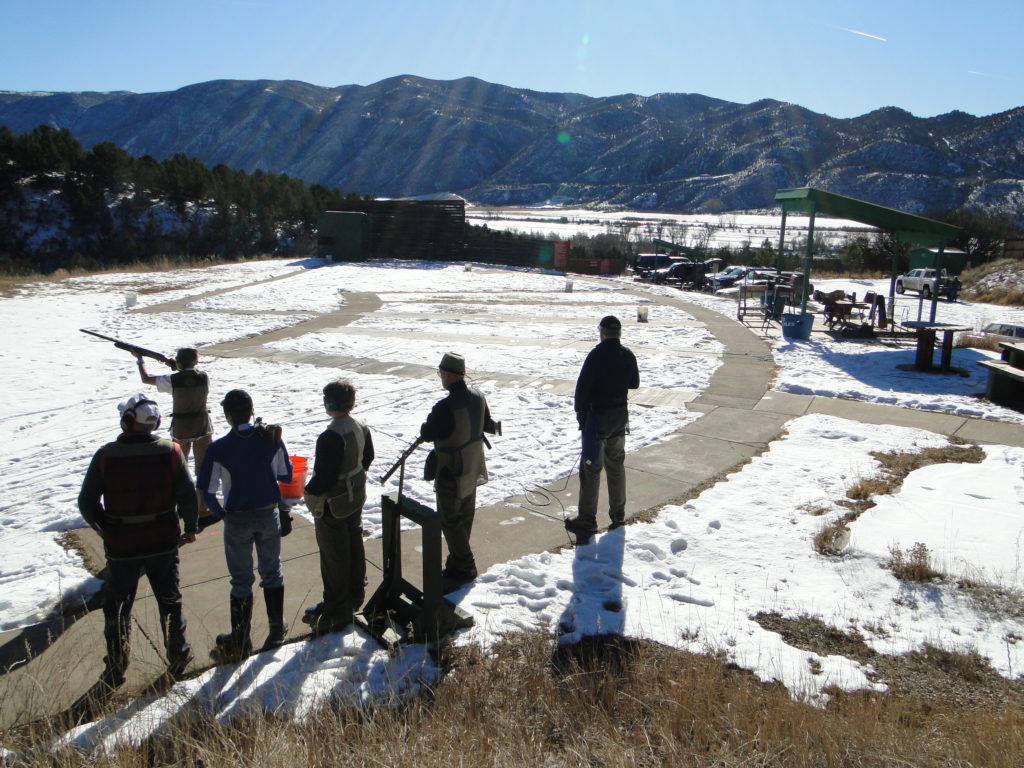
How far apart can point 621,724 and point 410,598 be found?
169 cm

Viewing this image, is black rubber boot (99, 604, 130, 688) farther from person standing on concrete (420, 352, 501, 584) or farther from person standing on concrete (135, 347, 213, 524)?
person standing on concrete (135, 347, 213, 524)

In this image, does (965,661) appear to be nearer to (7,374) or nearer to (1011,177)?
(7,374)

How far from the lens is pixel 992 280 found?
90.5 ft

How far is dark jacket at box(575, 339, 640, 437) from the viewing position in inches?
233

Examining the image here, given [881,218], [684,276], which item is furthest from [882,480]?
[684,276]

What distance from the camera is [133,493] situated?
3973mm

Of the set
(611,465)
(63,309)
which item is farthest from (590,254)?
(611,465)

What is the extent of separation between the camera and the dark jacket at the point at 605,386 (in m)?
5.91

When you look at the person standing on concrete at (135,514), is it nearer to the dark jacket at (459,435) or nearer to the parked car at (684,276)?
the dark jacket at (459,435)

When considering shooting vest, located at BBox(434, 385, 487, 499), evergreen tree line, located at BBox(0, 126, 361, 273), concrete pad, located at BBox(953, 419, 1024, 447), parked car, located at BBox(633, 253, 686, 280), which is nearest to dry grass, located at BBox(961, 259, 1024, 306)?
parked car, located at BBox(633, 253, 686, 280)

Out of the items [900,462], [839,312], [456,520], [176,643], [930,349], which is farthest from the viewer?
[839,312]

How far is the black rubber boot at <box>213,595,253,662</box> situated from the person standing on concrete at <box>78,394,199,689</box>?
21cm

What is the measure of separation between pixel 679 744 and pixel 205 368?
11174 mm

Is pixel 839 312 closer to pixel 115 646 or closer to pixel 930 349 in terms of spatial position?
pixel 930 349
